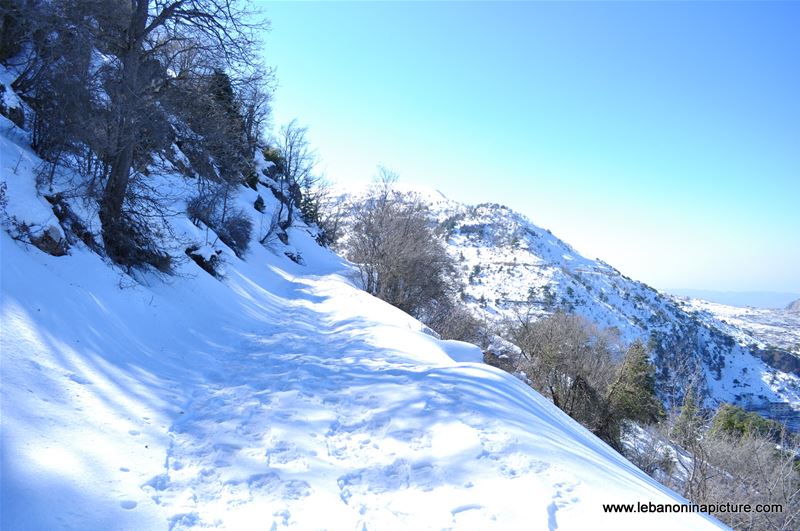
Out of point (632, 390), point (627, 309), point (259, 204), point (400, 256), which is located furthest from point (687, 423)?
point (627, 309)

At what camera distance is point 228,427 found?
418cm

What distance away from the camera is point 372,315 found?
10.6m

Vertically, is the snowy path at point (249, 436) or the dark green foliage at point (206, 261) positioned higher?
the dark green foliage at point (206, 261)

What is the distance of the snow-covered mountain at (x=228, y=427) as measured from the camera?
9.68ft

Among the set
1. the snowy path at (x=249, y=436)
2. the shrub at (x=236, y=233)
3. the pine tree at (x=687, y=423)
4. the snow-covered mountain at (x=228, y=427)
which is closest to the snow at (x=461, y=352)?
the snow-covered mountain at (x=228, y=427)

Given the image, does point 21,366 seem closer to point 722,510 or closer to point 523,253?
point 722,510

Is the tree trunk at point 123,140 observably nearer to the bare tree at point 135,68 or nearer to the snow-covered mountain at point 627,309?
the bare tree at point 135,68

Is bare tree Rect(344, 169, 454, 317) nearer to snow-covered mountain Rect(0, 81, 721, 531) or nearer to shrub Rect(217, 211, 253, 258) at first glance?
shrub Rect(217, 211, 253, 258)

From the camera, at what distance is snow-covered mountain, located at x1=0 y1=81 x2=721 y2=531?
9.68 ft

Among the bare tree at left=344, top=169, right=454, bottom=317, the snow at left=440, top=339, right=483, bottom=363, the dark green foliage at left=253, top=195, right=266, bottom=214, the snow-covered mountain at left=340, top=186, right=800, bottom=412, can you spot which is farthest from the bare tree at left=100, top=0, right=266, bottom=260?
the snow-covered mountain at left=340, top=186, right=800, bottom=412

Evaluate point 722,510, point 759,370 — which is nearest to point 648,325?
point 759,370

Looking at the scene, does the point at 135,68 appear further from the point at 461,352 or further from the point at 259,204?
the point at 259,204

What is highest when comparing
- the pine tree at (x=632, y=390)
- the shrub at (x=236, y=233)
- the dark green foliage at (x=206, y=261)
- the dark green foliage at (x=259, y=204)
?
the dark green foliage at (x=259, y=204)

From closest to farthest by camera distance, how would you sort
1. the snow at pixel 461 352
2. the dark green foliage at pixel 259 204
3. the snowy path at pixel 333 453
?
the snowy path at pixel 333 453 → the snow at pixel 461 352 → the dark green foliage at pixel 259 204
